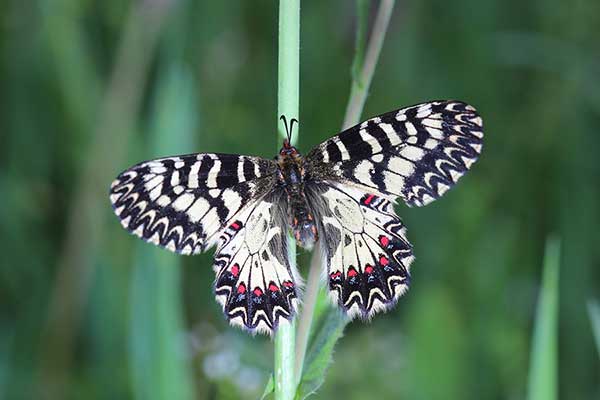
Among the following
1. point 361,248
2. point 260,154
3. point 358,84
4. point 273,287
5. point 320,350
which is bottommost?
point 320,350

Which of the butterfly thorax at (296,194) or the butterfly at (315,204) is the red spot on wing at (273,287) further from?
the butterfly thorax at (296,194)

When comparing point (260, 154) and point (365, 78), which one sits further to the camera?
point (260, 154)

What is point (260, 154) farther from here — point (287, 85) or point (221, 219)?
point (287, 85)

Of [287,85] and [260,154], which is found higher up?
[260,154]
